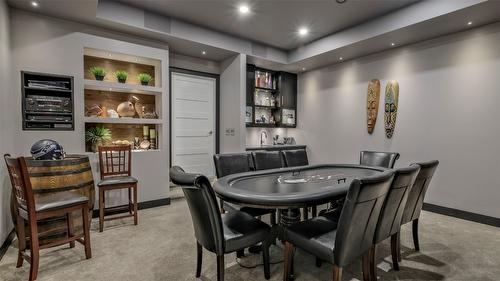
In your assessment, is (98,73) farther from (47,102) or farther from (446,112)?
(446,112)

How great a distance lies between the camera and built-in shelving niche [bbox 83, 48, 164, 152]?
364 cm

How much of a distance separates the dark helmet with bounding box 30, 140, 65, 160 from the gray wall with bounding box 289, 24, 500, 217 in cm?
466

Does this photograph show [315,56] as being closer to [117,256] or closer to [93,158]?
[93,158]

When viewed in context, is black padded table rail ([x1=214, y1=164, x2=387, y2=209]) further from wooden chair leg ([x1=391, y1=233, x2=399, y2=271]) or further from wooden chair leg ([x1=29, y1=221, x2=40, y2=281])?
wooden chair leg ([x1=29, y1=221, x2=40, y2=281])

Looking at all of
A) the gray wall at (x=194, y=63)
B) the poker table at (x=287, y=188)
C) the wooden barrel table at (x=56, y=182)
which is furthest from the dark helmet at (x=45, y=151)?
the gray wall at (x=194, y=63)

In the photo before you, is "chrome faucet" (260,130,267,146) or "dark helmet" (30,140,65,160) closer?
"dark helmet" (30,140,65,160)

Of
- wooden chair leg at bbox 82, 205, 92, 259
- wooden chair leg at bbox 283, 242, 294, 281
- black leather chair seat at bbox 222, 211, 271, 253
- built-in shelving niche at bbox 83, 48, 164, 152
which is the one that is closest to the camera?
black leather chair seat at bbox 222, 211, 271, 253

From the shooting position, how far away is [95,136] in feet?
11.7

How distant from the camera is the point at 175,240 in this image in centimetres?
280

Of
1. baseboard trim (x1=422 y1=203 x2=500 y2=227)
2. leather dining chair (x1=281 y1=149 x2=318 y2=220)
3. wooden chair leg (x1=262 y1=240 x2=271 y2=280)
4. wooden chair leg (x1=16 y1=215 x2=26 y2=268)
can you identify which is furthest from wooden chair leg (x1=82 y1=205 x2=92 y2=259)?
baseboard trim (x1=422 y1=203 x2=500 y2=227)

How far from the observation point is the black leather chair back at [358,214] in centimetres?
150

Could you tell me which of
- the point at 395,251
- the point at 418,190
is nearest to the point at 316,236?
the point at 395,251

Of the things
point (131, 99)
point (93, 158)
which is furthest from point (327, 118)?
point (93, 158)

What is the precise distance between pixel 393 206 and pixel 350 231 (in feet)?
1.99
